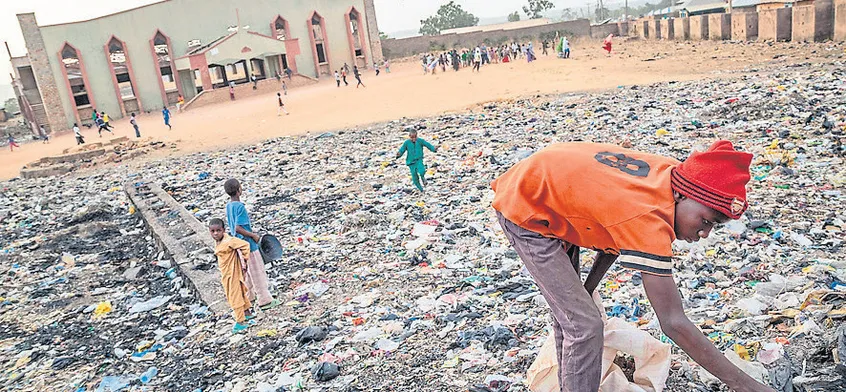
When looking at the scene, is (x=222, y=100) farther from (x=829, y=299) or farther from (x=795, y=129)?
(x=829, y=299)

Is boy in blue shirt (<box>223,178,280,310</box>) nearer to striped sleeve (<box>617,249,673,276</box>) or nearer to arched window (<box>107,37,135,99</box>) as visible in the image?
striped sleeve (<box>617,249,673,276</box>)

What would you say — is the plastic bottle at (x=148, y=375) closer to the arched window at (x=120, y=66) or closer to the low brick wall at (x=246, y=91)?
the low brick wall at (x=246, y=91)

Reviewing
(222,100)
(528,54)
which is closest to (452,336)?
(528,54)

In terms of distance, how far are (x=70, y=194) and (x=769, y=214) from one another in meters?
12.8

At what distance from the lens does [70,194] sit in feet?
39.8

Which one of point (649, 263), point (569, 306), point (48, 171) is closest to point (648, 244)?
point (649, 263)

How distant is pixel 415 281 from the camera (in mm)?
4641

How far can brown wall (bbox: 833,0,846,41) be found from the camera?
17.2 m

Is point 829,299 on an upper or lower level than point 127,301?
upper

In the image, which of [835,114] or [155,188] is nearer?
[835,114]

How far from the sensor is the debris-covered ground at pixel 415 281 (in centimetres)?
317

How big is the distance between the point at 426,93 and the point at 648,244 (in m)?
20.1

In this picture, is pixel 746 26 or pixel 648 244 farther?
pixel 746 26

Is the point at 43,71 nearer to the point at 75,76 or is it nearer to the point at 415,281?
the point at 75,76
